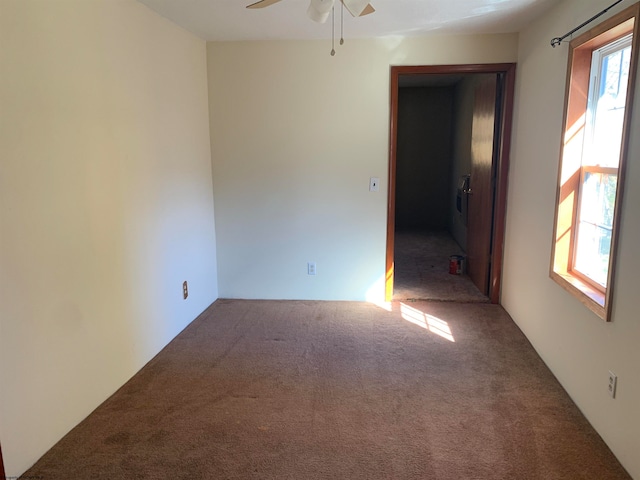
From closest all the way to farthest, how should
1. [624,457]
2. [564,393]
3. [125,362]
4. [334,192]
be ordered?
1. [624,457]
2. [564,393]
3. [125,362]
4. [334,192]

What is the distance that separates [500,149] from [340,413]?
Answer: 8.51 feet

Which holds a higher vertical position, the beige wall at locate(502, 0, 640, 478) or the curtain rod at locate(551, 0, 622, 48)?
the curtain rod at locate(551, 0, 622, 48)

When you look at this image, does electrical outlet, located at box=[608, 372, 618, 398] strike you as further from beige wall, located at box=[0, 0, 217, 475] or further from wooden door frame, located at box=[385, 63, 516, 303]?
beige wall, located at box=[0, 0, 217, 475]

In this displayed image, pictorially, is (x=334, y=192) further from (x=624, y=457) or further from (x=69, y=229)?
(x=624, y=457)

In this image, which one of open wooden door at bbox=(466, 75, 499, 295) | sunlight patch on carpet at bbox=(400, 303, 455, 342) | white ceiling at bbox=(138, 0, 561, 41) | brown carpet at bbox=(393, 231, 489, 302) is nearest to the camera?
white ceiling at bbox=(138, 0, 561, 41)

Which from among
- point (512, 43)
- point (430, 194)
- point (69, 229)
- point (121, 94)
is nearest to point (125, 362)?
point (69, 229)

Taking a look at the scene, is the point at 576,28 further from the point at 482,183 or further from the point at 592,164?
the point at 482,183

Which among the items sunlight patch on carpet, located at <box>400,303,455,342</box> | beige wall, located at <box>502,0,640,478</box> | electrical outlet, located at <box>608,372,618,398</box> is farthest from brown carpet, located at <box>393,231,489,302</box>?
electrical outlet, located at <box>608,372,618,398</box>

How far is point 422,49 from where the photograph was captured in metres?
3.70

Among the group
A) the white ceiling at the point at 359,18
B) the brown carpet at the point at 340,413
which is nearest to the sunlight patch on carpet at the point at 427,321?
the brown carpet at the point at 340,413

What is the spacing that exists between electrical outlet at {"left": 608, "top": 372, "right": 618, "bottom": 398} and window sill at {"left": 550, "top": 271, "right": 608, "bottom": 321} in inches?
9.8

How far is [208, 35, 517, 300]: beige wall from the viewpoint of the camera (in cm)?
376

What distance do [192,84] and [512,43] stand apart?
2553mm

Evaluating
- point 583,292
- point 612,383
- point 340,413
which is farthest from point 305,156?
point 612,383
